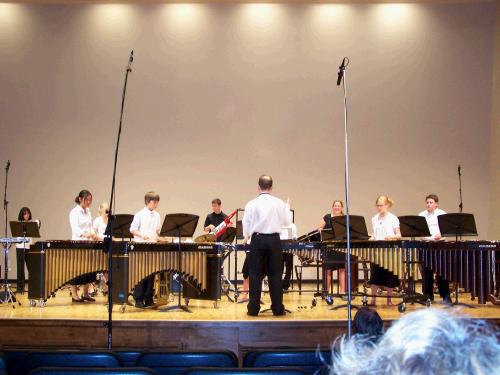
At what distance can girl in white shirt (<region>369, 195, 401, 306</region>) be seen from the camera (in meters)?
9.82

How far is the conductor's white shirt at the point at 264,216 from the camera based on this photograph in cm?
862

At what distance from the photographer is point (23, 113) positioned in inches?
587

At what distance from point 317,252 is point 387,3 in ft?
25.5

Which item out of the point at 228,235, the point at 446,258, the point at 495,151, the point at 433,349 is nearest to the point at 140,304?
the point at 228,235

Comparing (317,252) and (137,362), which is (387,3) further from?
(137,362)

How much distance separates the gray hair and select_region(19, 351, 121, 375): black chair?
2.55m

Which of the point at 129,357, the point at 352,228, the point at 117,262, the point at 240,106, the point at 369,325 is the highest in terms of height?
the point at 240,106

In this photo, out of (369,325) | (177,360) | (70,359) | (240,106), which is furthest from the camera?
(240,106)

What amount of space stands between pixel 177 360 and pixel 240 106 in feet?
37.9

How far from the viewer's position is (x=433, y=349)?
3.79 feet

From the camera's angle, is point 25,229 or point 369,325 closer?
point 369,325

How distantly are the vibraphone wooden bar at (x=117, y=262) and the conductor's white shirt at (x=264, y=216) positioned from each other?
32.2 inches

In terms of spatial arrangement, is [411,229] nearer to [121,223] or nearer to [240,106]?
[121,223]

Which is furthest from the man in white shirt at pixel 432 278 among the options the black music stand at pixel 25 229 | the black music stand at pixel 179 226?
the black music stand at pixel 25 229
